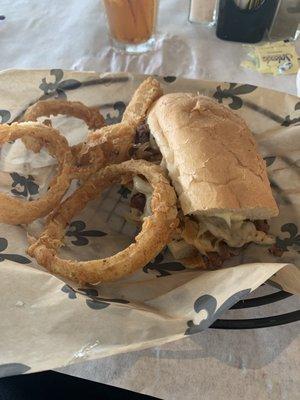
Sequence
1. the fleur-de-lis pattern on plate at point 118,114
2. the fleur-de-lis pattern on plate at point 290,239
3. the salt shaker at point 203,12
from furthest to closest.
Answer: the salt shaker at point 203,12 < the fleur-de-lis pattern on plate at point 118,114 < the fleur-de-lis pattern on plate at point 290,239

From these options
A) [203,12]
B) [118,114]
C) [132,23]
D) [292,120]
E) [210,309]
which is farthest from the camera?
[203,12]

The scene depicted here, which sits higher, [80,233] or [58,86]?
[58,86]

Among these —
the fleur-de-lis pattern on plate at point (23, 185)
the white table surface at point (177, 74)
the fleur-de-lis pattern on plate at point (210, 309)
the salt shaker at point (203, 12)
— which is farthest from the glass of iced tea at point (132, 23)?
the fleur-de-lis pattern on plate at point (210, 309)

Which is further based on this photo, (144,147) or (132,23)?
(132,23)

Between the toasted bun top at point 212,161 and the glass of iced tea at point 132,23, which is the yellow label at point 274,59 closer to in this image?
the glass of iced tea at point 132,23

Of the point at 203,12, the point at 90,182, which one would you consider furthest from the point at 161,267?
the point at 203,12

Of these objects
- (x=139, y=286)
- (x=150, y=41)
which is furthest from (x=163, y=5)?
(x=139, y=286)

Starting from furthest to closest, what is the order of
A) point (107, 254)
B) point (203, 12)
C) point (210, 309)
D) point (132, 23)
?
point (203, 12) < point (132, 23) < point (107, 254) < point (210, 309)

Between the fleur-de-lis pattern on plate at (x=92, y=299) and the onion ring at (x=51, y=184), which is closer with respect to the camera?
the fleur-de-lis pattern on plate at (x=92, y=299)

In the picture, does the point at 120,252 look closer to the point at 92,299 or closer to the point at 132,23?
the point at 92,299
